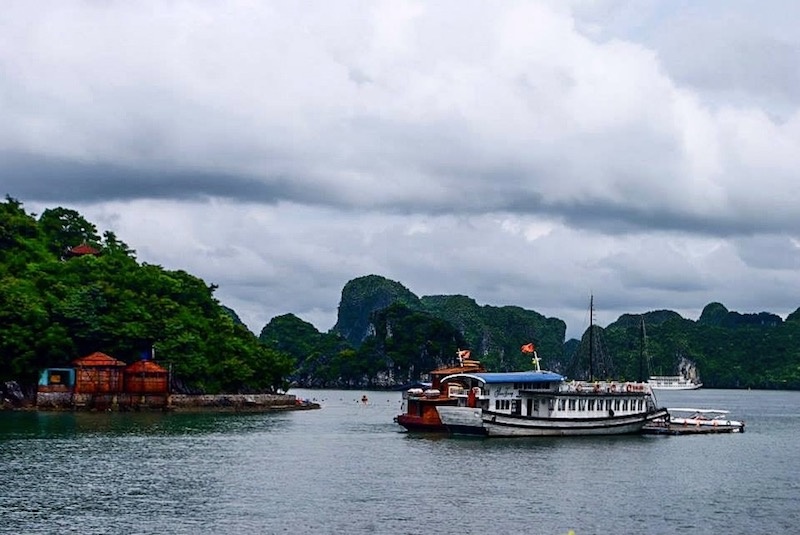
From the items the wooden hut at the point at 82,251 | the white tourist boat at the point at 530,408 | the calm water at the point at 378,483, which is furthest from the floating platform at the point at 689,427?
the wooden hut at the point at 82,251

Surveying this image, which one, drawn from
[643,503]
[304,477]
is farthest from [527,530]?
[304,477]

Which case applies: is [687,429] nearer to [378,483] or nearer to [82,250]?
[378,483]

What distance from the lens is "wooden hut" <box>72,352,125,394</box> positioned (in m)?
131

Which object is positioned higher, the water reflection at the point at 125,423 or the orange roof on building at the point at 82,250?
the orange roof on building at the point at 82,250

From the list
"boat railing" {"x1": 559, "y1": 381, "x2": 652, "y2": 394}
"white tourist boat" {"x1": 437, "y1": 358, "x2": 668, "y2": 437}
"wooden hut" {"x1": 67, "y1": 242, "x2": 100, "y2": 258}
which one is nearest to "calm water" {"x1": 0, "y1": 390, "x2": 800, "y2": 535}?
"white tourist boat" {"x1": 437, "y1": 358, "x2": 668, "y2": 437}

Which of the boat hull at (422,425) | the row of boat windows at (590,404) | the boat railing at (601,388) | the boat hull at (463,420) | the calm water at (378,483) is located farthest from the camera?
the boat railing at (601,388)

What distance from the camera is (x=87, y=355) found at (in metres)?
140

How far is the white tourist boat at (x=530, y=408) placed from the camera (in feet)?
312

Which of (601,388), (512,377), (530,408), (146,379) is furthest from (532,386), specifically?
(146,379)

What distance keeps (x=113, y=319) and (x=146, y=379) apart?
1301cm

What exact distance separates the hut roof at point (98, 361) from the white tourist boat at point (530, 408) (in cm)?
5332

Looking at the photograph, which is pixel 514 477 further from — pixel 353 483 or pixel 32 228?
pixel 32 228

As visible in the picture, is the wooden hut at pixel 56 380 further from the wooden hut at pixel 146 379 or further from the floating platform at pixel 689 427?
the floating platform at pixel 689 427

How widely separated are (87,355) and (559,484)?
92780 millimetres
